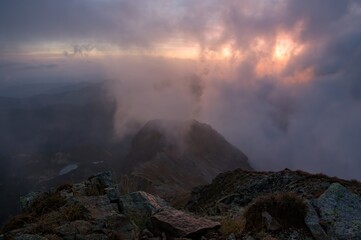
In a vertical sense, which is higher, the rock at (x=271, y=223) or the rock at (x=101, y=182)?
the rock at (x=271, y=223)

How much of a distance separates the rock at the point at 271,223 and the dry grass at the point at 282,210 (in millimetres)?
146

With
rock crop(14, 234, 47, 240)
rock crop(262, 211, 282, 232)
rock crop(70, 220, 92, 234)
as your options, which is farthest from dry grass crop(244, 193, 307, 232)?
rock crop(14, 234, 47, 240)

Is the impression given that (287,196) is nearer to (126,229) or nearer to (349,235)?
(349,235)

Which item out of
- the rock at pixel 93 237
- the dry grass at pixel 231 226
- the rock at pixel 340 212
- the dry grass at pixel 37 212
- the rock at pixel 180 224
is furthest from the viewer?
the rock at pixel 340 212

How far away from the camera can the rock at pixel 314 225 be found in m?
12.4

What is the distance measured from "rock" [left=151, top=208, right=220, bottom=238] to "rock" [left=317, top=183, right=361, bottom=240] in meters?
4.50

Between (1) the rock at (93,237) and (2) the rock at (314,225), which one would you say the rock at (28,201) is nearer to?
(1) the rock at (93,237)

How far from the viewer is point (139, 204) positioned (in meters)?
15.4

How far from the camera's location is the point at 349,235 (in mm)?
12461

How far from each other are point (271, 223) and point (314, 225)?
1611 millimetres

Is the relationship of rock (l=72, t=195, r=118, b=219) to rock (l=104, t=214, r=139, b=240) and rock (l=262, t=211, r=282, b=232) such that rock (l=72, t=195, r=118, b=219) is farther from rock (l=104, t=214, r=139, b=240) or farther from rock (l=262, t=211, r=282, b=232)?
rock (l=262, t=211, r=282, b=232)

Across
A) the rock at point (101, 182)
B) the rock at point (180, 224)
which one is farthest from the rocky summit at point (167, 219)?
the rock at point (101, 182)

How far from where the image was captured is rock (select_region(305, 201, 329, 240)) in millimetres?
12370

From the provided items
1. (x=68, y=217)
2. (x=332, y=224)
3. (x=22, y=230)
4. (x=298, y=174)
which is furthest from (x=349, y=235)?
(x=298, y=174)
